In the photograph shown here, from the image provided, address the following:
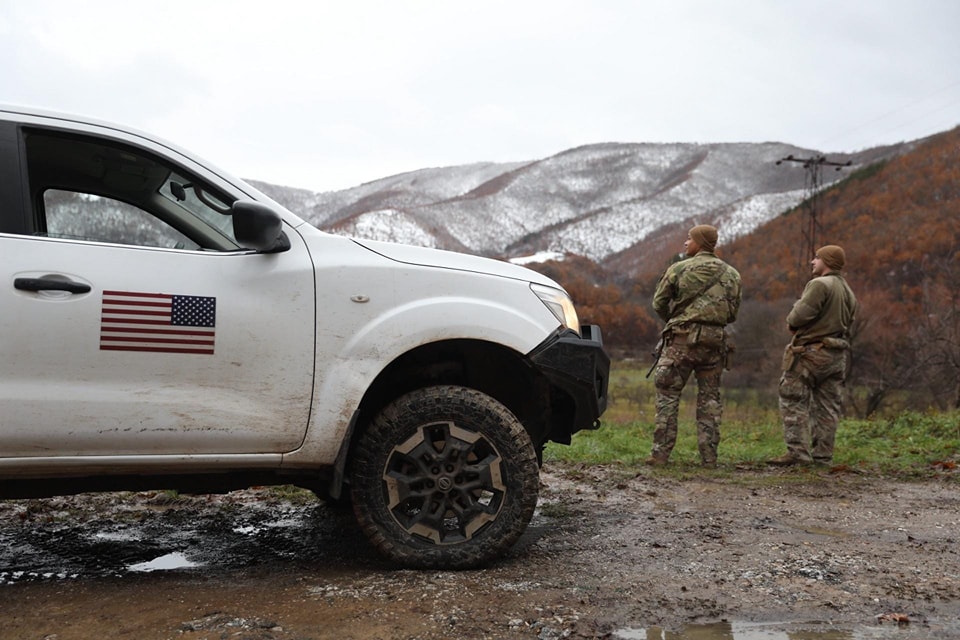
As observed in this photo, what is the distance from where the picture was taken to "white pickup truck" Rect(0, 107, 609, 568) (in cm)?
307

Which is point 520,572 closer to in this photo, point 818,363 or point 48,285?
point 48,285

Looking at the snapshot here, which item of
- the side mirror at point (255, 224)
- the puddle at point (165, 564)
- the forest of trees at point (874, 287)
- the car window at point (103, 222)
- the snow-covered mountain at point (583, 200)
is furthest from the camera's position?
the snow-covered mountain at point (583, 200)

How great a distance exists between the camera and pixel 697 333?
22.1ft

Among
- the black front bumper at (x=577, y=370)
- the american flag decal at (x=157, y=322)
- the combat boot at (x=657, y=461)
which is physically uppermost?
the american flag decal at (x=157, y=322)

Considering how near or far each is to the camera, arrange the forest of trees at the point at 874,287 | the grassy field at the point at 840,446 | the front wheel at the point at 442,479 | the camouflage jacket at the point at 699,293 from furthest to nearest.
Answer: the forest of trees at the point at 874,287 → the grassy field at the point at 840,446 → the camouflage jacket at the point at 699,293 → the front wheel at the point at 442,479

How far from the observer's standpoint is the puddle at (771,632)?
9.09ft

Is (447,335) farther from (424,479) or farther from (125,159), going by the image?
(125,159)

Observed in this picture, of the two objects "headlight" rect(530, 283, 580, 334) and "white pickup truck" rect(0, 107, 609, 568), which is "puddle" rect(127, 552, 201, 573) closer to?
"white pickup truck" rect(0, 107, 609, 568)

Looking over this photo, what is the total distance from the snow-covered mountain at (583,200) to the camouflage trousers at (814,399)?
271ft

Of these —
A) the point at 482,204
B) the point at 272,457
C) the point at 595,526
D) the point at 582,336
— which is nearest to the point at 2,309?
the point at 272,457

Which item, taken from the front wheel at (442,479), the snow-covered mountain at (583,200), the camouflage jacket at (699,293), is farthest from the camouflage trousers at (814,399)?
the snow-covered mountain at (583,200)

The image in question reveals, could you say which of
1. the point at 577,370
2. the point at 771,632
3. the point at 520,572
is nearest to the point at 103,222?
the point at 577,370

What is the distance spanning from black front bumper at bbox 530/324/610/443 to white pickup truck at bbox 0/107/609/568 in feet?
0.03

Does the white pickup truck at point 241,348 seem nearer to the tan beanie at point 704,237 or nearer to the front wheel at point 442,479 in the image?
the front wheel at point 442,479
